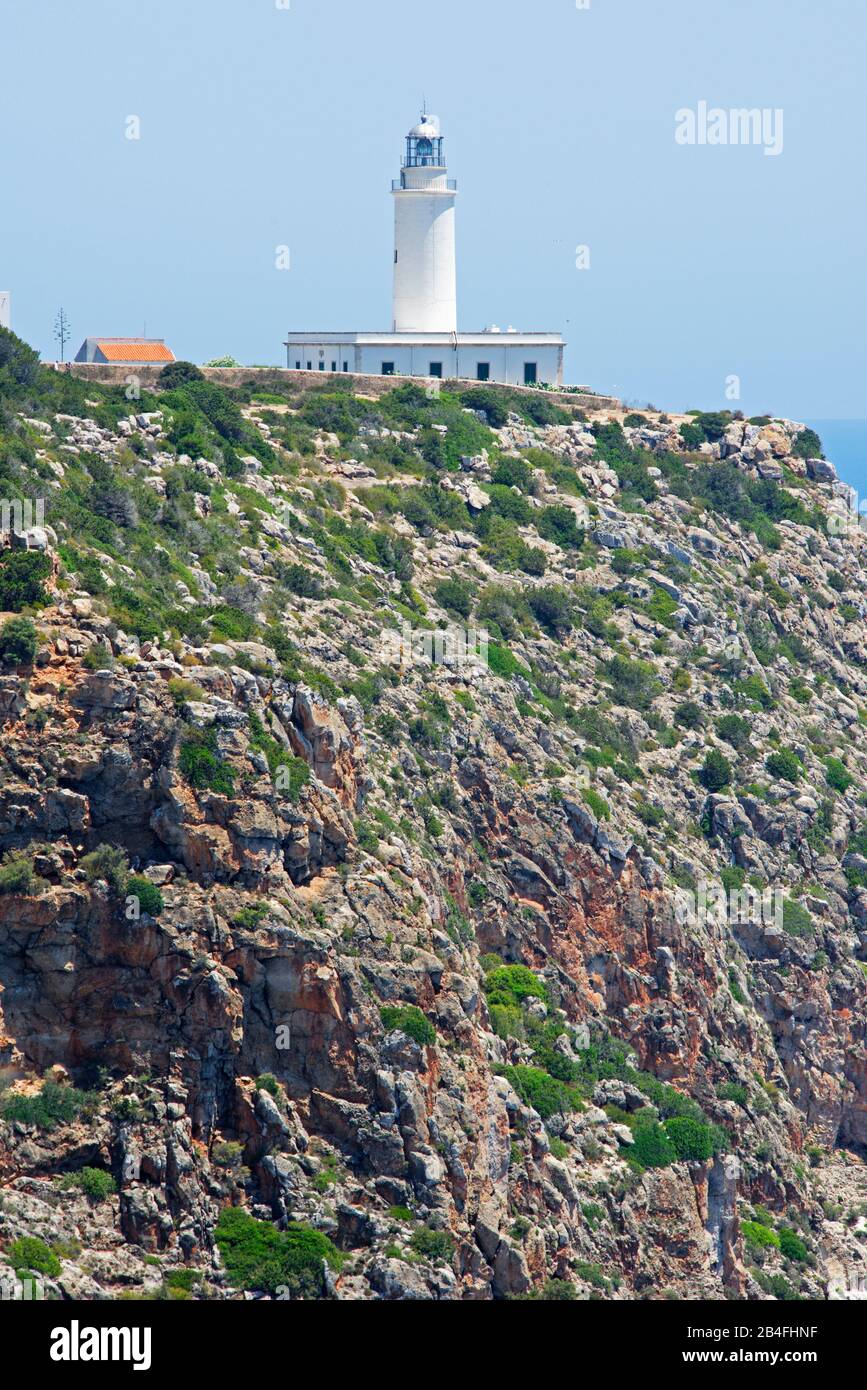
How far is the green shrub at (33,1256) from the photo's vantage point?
141ft

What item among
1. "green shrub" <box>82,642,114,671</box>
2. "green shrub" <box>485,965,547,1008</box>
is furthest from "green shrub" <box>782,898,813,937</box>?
"green shrub" <box>82,642,114,671</box>

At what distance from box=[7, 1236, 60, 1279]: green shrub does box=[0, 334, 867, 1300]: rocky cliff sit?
5.1 inches

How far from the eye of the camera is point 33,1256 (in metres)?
→ 43.3

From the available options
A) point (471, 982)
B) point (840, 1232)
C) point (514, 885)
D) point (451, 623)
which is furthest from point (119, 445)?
point (840, 1232)

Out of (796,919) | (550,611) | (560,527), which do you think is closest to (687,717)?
(550,611)

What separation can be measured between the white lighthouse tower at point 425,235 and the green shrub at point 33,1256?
5580 cm

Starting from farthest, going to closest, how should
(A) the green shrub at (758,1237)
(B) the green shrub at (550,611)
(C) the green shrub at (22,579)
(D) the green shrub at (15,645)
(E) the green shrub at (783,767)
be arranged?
(E) the green shrub at (783,767) < (B) the green shrub at (550,611) < (A) the green shrub at (758,1237) < (C) the green shrub at (22,579) < (D) the green shrub at (15,645)

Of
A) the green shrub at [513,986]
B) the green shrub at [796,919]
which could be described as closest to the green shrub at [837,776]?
the green shrub at [796,919]

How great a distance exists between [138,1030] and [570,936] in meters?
21.0

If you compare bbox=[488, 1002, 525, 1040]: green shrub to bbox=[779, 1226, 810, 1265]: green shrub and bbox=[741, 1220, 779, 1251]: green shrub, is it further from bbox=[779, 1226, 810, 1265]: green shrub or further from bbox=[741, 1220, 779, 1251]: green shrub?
bbox=[779, 1226, 810, 1265]: green shrub

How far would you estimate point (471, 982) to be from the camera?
55500 millimetres

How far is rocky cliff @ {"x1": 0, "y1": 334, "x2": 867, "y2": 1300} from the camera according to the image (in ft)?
159

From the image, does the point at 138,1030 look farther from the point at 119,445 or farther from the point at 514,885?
the point at 119,445

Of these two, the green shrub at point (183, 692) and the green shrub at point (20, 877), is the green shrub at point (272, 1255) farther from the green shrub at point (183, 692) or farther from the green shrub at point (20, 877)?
the green shrub at point (183, 692)
